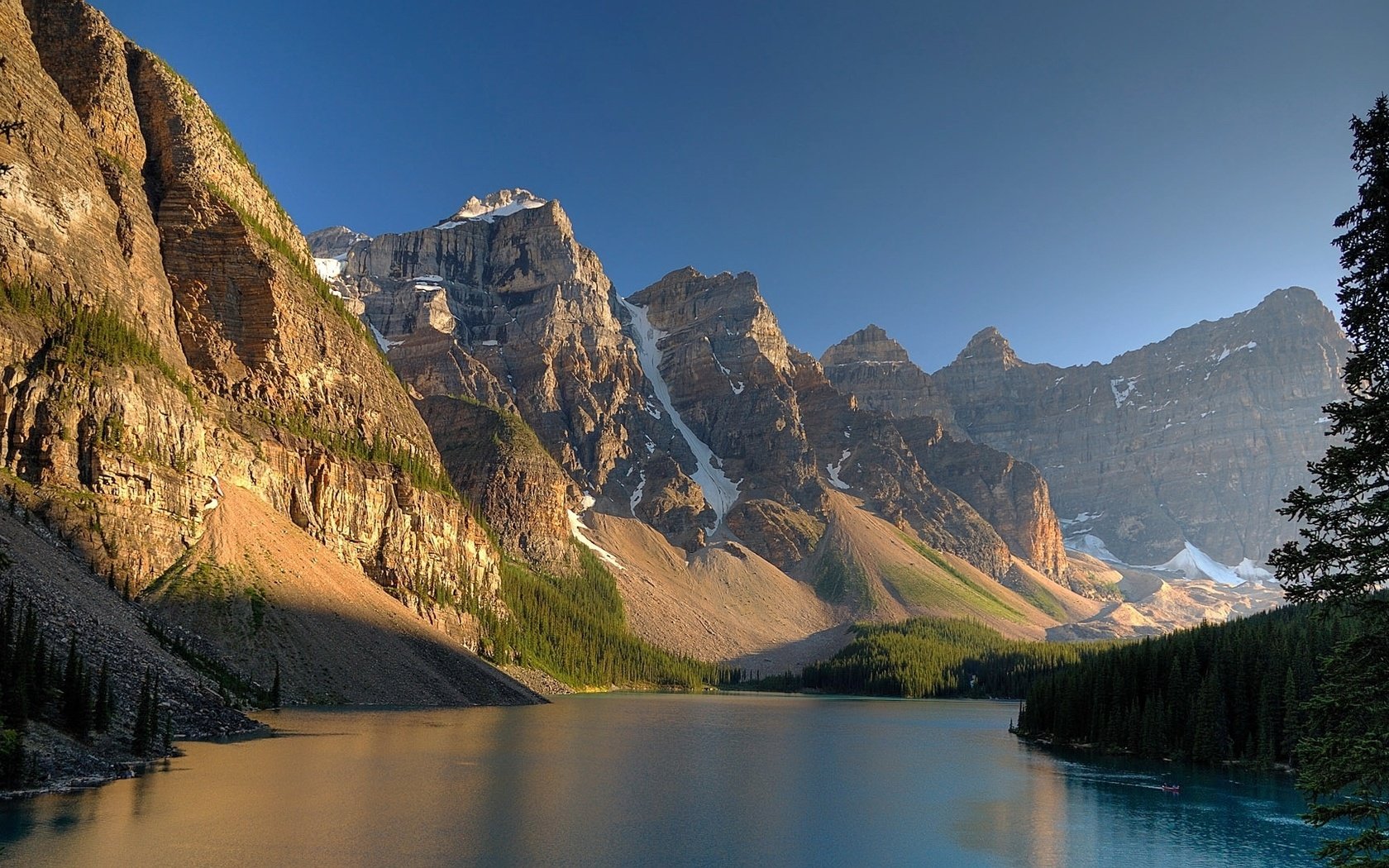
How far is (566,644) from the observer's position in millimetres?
172375

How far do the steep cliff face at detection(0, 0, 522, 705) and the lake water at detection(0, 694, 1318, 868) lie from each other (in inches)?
1115

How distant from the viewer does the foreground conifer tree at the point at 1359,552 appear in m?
16.9

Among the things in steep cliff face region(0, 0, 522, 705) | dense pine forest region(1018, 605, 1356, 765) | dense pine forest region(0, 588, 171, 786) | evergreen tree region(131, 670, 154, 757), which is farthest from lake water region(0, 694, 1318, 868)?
steep cliff face region(0, 0, 522, 705)

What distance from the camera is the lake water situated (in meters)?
35.8

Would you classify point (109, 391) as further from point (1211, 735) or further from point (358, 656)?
point (1211, 735)

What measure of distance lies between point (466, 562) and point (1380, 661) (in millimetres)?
147475

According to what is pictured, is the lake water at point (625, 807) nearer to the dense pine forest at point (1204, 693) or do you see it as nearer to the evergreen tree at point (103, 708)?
the evergreen tree at point (103, 708)

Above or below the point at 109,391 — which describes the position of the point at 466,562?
below

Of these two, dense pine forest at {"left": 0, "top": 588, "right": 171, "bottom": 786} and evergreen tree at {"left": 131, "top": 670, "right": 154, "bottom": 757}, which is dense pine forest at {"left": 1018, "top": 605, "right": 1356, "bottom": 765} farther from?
dense pine forest at {"left": 0, "top": 588, "right": 171, "bottom": 786}

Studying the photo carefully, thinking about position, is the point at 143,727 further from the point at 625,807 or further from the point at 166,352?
the point at 166,352

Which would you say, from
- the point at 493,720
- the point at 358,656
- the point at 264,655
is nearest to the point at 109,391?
the point at 264,655

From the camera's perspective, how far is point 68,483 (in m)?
81.4

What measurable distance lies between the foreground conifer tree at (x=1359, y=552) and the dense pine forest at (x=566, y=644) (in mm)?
133646

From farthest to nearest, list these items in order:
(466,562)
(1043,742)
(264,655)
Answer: (466,562) → (1043,742) → (264,655)
